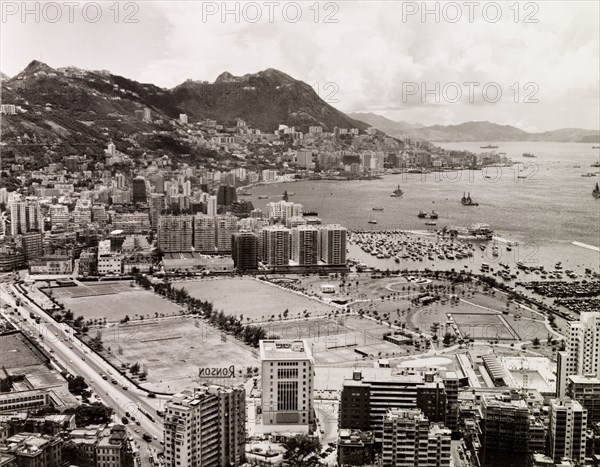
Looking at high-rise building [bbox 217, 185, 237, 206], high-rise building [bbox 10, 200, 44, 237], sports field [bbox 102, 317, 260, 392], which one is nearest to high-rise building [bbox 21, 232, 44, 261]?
high-rise building [bbox 10, 200, 44, 237]

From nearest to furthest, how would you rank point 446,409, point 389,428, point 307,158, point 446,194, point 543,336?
1. point 389,428
2. point 446,409
3. point 543,336
4. point 446,194
5. point 307,158

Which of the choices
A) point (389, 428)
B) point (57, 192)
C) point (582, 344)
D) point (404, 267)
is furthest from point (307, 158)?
point (389, 428)

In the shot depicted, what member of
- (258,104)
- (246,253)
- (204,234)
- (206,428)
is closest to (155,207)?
(204,234)

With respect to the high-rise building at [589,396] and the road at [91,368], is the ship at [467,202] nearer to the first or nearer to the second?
the road at [91,368]

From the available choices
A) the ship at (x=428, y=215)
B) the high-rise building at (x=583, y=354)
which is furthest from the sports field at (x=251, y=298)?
the ship at (x=428, y=215)

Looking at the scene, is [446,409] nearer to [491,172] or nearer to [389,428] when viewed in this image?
[389,428]
